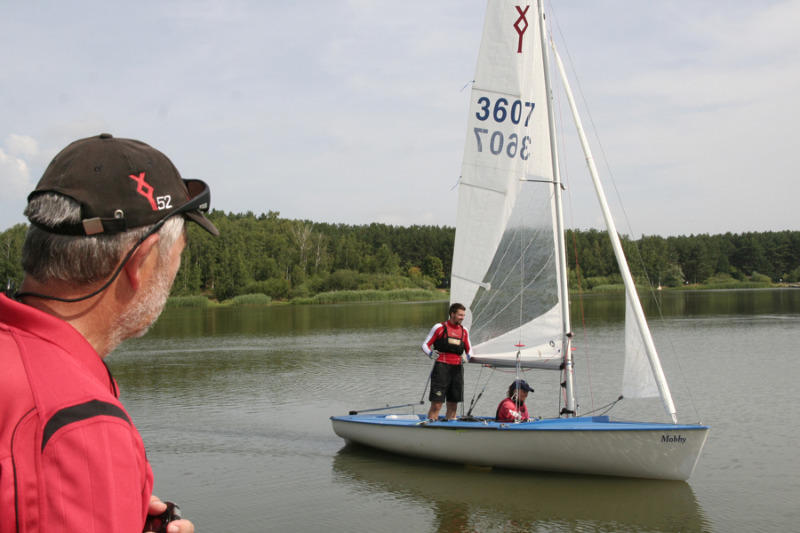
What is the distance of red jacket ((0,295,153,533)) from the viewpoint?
3.07 feet

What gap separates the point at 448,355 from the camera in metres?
9.45

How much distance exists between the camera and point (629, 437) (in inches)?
323

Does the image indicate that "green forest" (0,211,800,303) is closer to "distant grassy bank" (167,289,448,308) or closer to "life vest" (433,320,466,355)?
"distant grassy bank" (167,289,448,308)

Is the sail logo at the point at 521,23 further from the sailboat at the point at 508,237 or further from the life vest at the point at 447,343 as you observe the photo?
the life vest at the point at 447,343

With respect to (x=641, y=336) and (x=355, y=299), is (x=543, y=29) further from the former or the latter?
(x=355, y=299)

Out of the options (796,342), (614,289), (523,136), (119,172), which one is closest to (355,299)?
(614,289)

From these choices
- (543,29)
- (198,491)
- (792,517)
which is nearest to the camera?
(792,517)

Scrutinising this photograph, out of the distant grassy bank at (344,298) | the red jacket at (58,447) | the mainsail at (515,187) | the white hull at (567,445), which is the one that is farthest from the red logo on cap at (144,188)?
the distant grassy bank at (344,298)

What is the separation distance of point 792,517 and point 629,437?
1.90 m

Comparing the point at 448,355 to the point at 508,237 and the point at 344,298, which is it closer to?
the point at 508,237

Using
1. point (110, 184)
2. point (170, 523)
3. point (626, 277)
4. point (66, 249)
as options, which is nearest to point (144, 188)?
point (110, 184)

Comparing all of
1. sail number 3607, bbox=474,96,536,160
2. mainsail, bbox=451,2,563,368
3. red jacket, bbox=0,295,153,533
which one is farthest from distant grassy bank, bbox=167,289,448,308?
red jacket, bbox=0,295,153,533

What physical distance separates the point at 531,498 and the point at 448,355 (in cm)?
225

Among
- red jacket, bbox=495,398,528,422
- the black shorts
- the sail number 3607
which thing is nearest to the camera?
red jacket, bbox=495,398,528,422
